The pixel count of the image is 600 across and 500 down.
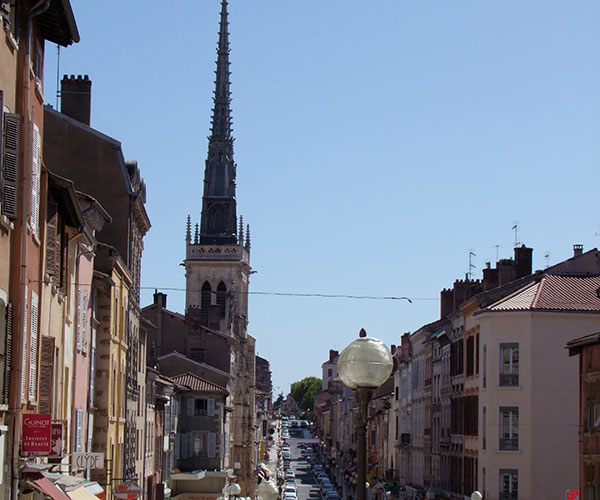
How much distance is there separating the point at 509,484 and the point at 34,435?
113 feet

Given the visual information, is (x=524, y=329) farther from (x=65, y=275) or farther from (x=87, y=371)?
(x=65, y=275)

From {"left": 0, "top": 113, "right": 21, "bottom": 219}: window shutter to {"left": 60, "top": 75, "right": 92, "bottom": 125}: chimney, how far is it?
1024 inches

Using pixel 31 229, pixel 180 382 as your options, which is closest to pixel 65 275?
pixel 31 229

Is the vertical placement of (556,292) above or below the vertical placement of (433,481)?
above

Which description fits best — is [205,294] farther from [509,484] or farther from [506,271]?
[509,484]

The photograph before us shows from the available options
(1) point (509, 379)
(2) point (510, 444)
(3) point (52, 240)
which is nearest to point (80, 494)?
(3) point (52, 240)

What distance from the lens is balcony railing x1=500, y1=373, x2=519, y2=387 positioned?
51.7m

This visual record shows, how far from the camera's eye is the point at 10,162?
17.5 meters

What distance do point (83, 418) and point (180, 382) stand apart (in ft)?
140

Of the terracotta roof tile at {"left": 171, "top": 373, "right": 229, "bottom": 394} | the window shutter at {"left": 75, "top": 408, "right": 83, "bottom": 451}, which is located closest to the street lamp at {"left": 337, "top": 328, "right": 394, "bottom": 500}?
the window shutter at {"left": 75, "top": 408, "right": 83, "bottom": 451}

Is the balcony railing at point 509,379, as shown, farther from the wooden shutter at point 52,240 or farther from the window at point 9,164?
the window at point 9,164

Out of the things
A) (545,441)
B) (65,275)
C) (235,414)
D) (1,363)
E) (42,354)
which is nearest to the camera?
(1,363)

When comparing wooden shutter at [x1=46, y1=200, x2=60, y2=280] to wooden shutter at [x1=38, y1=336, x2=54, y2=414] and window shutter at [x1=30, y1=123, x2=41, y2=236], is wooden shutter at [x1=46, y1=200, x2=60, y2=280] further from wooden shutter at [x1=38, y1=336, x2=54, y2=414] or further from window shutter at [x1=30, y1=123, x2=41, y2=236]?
window shutter at [x1=30, y1=123, x2=41, y2=236]

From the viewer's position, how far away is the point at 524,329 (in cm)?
5138
